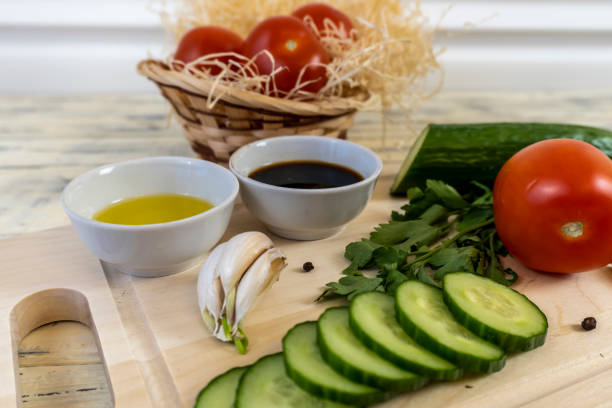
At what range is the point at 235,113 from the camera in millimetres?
1462

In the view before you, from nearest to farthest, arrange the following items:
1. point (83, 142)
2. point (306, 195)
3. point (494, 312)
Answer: point (494, 312) → point (306, 195) → point (83, 142)

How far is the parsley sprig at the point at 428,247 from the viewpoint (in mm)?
1085

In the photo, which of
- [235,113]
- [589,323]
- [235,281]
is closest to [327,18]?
[235,113]

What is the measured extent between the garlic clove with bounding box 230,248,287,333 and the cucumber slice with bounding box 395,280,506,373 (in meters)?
0.23

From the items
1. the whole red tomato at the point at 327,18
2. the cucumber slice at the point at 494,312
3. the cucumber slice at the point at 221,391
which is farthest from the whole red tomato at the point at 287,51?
the cucumber slice at the point at 221,391

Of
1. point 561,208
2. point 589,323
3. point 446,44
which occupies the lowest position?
point 446,44

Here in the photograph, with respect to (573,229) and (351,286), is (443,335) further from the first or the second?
(573,229)

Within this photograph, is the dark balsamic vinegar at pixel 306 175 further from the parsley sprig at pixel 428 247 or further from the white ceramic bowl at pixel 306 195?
the parsley sprig at pixel 428 247

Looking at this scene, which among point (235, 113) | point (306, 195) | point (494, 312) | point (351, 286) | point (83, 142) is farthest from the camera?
point (83, 142)

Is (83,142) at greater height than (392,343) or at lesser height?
lesser

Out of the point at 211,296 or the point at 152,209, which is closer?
the point at 211,296

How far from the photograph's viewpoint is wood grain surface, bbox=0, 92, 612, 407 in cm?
98

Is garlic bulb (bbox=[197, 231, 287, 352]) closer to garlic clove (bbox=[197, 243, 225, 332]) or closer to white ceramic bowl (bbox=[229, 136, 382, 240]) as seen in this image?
garlic clove (bbox=[197, 243, 225, 332])

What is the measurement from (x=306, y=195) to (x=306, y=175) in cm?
17
